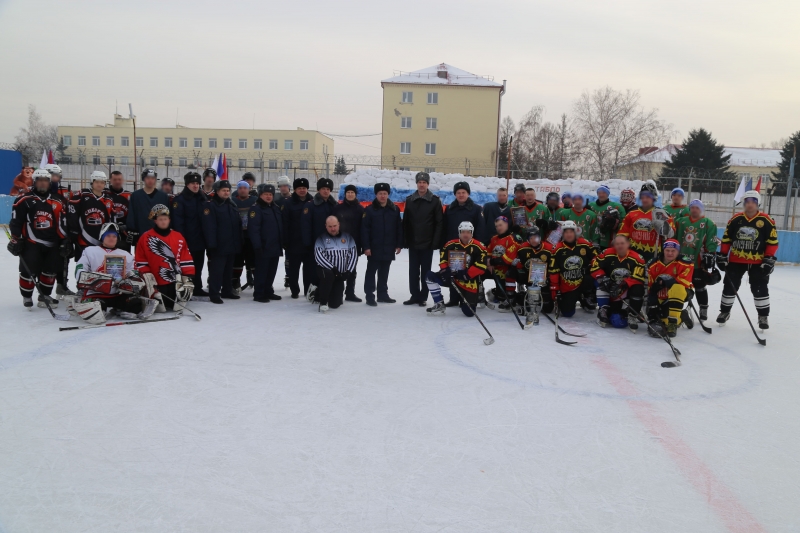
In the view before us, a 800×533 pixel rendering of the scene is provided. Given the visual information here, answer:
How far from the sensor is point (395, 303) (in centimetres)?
760

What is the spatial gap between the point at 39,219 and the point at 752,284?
27.0 feet

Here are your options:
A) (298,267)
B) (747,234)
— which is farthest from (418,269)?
(747,234)

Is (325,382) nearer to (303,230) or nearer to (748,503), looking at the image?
(748,503)

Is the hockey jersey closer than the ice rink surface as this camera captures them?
No

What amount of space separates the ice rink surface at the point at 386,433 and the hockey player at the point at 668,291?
1.09 ft

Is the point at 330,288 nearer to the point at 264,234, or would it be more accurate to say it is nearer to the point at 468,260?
the point at 264,234

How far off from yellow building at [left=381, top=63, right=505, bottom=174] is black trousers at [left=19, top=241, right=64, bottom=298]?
31965mm

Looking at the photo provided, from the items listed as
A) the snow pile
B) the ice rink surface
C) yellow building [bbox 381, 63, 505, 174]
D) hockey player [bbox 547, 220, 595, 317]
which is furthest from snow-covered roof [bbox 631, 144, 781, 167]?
the ice rink surface

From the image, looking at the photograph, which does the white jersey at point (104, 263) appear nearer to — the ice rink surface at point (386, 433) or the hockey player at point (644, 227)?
the ice rink surface at point (386, 433)

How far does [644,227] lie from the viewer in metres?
6.63

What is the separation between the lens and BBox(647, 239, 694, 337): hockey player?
5.82m

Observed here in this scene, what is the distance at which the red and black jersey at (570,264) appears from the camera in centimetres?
666

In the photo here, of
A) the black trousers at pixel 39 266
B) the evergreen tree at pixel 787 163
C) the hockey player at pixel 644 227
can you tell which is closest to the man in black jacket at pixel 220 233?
the black trousers at pixel 39 266

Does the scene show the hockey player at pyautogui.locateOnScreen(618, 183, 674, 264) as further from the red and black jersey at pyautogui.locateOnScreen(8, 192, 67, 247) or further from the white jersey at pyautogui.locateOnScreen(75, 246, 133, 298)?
the red and black jersey at pyautogui.locateOnScreen(8, 192, 67, 247)
